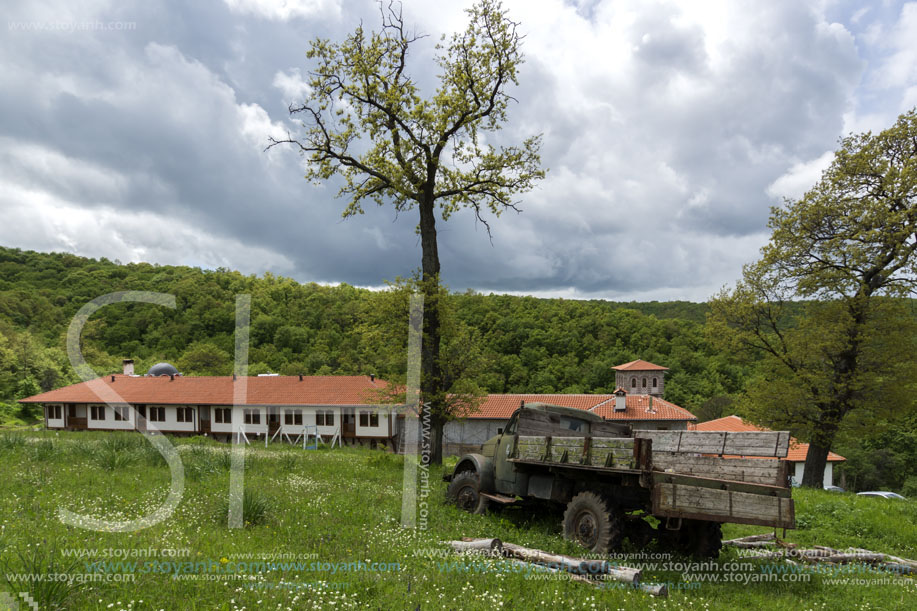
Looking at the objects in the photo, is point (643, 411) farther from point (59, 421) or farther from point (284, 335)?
point (59, 421)

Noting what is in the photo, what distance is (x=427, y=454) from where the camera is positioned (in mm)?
19094

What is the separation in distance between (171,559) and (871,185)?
2567 centimetres

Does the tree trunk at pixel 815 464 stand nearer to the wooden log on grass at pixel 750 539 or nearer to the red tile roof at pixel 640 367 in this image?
the wooden log on grass at pixel 750 539

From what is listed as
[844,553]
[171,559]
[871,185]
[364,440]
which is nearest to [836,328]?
[871,185]

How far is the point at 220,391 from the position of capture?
47.2 metres

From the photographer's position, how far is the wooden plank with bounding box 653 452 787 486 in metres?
7.96

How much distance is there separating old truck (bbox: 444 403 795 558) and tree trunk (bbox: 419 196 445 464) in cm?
761

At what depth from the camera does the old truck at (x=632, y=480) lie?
24.6 ft

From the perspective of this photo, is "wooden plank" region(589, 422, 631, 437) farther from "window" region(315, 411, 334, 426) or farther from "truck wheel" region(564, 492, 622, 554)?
"window" region(315, 411, 334, 426)

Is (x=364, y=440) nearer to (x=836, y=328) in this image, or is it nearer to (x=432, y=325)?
(x=432, y=325)

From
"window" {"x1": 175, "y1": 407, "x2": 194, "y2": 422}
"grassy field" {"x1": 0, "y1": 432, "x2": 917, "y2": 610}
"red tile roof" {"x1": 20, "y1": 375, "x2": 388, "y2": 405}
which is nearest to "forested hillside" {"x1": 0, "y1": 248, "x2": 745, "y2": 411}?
"red tile roof" {"x1": 20, "y1": 375, "x2": 388, "y2": 405}

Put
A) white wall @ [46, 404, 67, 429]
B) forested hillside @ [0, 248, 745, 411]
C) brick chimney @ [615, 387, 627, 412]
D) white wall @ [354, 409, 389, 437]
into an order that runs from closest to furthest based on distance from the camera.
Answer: white wall @ [354, 409, 389, 437]
brick chimney @ [615, 387, 627, 412]
white wall @ [46, 404, 67, 429]
forested hillside @ [0, 248, 745, 411]

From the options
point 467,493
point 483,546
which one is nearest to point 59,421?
point 467,493

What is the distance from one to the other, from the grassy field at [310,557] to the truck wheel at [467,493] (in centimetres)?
40
